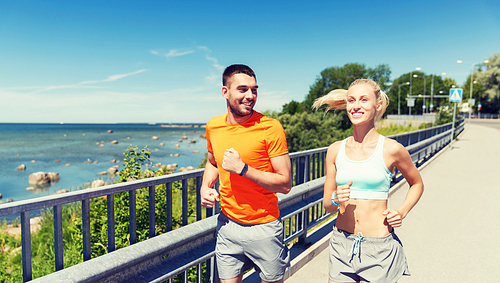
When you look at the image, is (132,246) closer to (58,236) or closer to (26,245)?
(58,236)

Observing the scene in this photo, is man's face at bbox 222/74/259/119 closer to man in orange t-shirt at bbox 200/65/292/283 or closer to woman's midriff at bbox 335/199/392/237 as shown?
man in orange t-shirt at bbox 200/65/292/283

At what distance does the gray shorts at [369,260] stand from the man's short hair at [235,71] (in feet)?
4.02

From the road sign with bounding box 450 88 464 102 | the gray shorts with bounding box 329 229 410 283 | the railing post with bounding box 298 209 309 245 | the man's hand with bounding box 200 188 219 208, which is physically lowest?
the railing post with bounding box 298 209 309 245

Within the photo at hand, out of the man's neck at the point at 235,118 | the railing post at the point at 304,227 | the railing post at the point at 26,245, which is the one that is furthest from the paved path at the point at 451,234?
the railing post at the point at 26,245

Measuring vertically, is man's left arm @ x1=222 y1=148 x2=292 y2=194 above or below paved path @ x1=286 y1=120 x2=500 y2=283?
above

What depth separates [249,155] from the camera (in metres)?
2.04

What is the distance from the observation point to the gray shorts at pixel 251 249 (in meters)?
2.14

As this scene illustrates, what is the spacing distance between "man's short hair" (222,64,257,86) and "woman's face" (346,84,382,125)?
647 mm

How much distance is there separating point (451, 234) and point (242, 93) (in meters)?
4.79

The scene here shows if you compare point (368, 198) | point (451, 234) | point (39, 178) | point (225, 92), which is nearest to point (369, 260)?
point (368, 198)

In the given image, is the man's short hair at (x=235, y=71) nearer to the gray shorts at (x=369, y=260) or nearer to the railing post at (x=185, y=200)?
the railing post at (x=185, y=200)

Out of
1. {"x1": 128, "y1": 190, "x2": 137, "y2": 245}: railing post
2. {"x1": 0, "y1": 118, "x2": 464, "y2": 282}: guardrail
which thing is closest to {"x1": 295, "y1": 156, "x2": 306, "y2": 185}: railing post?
{"x1": 0, "y1": 118, "x2": 464, "y2": 282}: guardrail

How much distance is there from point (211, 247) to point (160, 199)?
1556 millimetres

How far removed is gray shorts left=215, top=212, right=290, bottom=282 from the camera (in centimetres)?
214
